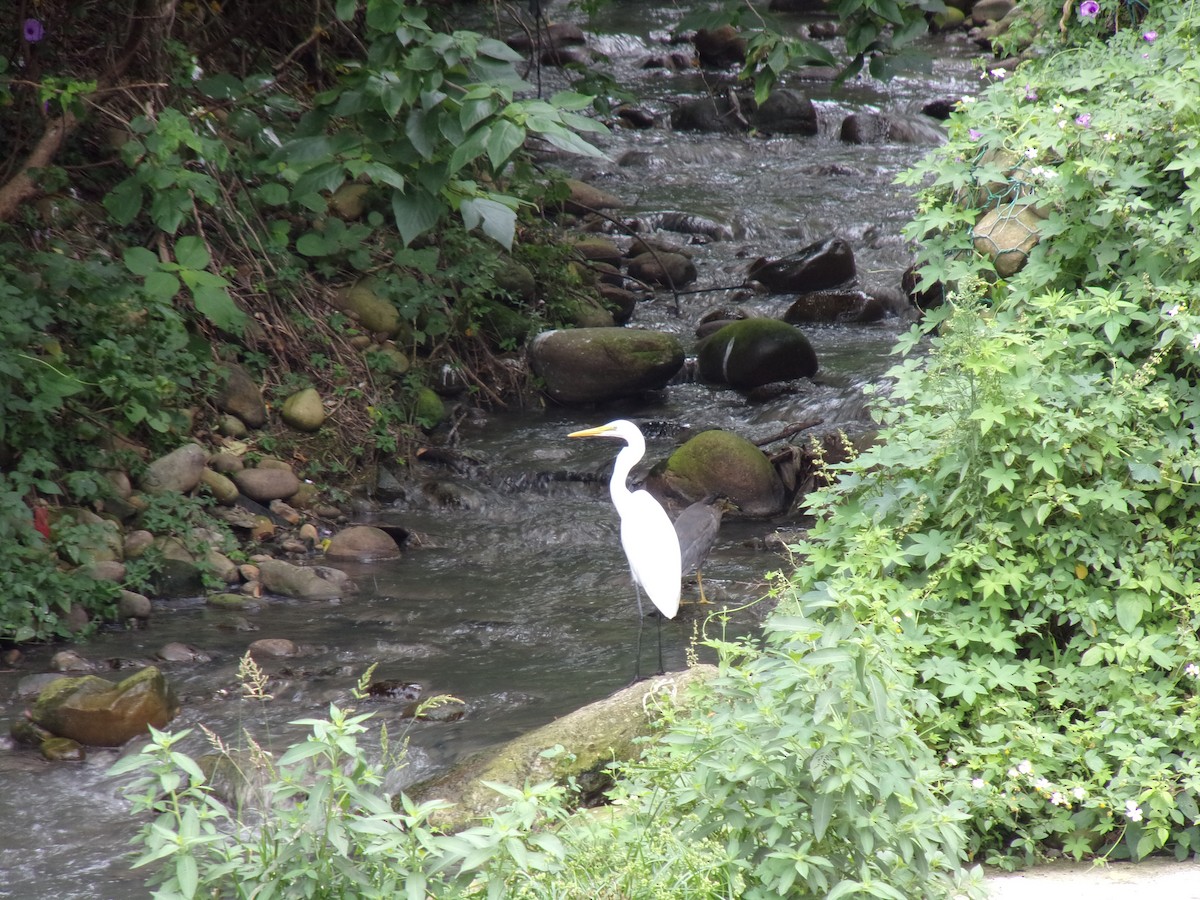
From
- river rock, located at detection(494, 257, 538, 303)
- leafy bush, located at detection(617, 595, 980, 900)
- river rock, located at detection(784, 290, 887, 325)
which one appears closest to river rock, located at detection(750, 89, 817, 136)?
river rock, located at detection(784, 290, 887, 325)

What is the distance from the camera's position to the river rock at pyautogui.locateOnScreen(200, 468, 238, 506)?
6.44 meters

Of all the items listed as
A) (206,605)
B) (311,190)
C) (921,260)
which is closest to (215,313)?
(206,605)

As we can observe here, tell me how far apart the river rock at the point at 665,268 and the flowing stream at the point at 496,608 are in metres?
0.18

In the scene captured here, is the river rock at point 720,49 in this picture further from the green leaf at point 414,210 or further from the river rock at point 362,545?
the green leaf at point 414,210

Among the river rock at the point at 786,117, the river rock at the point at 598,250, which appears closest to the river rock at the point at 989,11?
the river rock at the point at 786,117

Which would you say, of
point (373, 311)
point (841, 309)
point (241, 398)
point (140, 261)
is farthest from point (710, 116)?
point (140, 261)

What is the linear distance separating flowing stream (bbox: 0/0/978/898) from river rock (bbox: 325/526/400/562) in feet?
0.41

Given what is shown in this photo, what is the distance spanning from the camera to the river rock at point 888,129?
44.1 feet

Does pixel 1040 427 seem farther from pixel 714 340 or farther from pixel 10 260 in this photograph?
pixel 714 340

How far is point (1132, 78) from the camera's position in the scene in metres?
3.49

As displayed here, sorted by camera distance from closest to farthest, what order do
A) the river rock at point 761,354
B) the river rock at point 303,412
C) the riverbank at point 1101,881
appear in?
the riverbank at point 1101,881
the river rock at point 303,412
the river rock at point 761,354

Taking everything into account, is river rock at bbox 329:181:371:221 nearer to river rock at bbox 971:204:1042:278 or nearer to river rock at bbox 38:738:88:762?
river rock at bbox 38:738:88:762

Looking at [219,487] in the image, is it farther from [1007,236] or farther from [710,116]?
[710,116]

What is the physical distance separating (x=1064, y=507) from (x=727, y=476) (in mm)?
4134
